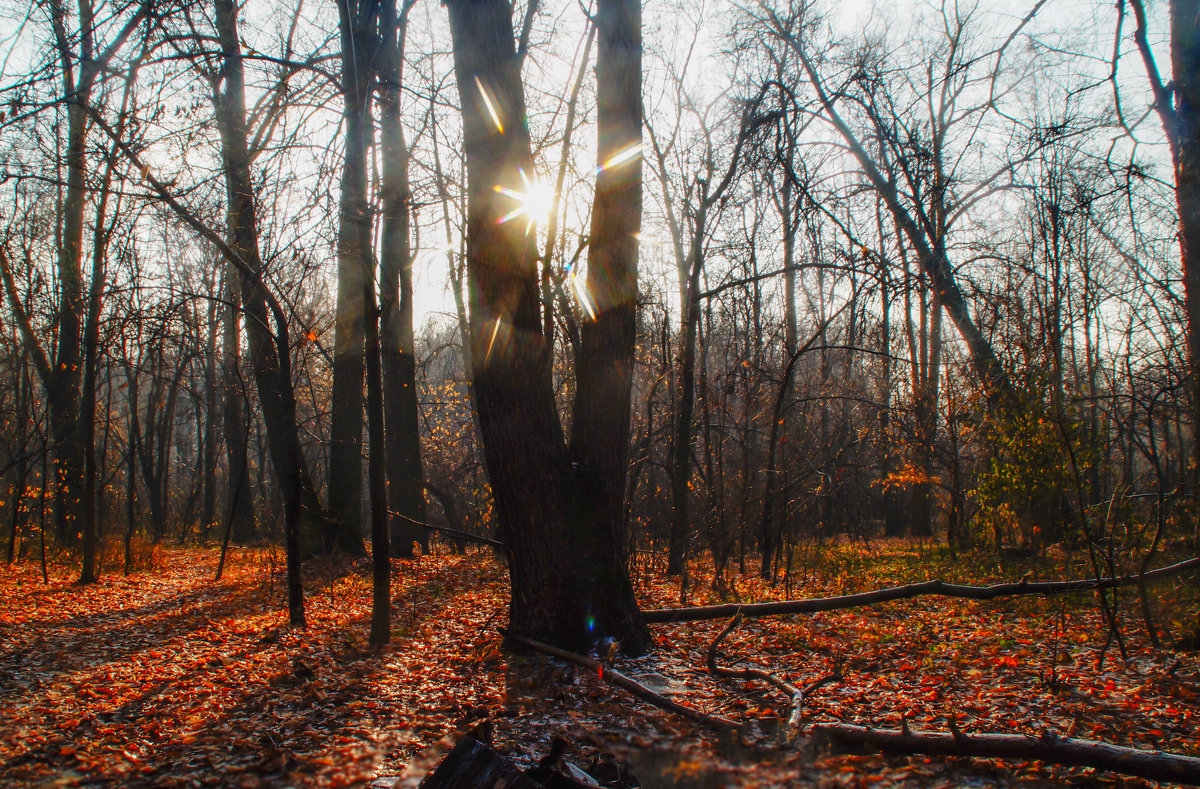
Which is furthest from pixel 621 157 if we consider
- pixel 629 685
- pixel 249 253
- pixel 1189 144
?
pixel 1189 144

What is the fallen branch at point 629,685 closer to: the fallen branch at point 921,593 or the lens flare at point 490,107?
the fallen branch at point 921,593

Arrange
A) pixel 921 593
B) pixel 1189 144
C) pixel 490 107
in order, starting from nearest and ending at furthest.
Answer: pixel 921 593, pixel 490 107, pixel 1189 144

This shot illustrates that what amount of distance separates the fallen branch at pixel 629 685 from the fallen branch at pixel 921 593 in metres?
0.73

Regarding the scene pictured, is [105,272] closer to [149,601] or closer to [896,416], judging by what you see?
[149,601]

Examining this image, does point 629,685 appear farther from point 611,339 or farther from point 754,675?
point 611,339

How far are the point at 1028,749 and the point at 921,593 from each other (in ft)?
5.92

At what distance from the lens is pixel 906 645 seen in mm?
5141

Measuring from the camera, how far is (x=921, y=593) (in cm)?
469

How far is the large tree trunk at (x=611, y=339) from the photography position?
187 inches

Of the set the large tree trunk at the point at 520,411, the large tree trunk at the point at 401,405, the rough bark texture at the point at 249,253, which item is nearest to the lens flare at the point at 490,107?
the large tree trunk at the point at 520,411

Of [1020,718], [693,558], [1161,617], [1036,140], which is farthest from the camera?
[693,558]

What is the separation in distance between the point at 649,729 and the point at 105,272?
8.54m

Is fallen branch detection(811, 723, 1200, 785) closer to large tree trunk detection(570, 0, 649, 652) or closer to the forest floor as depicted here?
the forest floor

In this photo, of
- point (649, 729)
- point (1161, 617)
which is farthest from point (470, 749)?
point (1161, 617)
